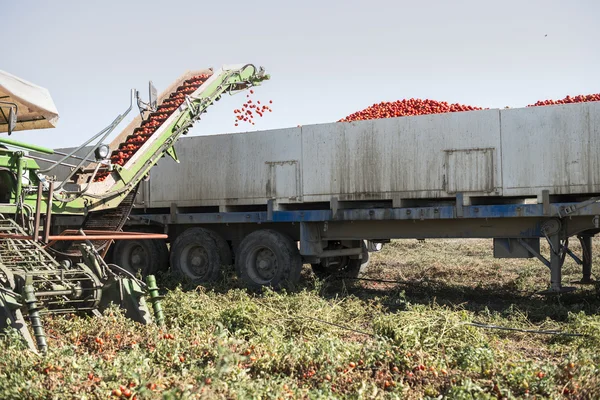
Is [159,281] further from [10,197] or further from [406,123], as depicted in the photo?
[406,123]

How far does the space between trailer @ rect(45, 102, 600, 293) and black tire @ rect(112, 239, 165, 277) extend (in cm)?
3

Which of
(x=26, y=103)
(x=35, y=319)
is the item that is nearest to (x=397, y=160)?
(x=26, y=103)

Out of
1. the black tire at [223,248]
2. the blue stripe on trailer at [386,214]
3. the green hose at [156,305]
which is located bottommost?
the green hose at [156,305]

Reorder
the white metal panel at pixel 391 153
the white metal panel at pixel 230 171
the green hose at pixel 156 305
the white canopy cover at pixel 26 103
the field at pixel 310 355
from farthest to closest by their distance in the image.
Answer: the white metal panel at pixel 230 171, the white metal panel at pixel 391 153, the white canopy cover at pixel 26 103, the green hose at pixel 156 305, the field at pixel 310 355

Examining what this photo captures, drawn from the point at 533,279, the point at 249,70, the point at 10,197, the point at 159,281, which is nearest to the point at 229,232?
the point at 159,281

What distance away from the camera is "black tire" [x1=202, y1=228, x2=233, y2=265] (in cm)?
1223

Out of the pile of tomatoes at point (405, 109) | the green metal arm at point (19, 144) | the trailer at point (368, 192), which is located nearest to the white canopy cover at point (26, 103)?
the green metal arm at point (19, 144)

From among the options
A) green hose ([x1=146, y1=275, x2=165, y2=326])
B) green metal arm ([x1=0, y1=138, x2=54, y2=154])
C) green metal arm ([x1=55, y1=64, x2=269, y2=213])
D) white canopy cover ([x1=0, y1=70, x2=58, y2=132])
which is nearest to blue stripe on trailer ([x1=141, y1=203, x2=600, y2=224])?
green metal arm ([x1=55, y1=64, x2=269, y2=213])

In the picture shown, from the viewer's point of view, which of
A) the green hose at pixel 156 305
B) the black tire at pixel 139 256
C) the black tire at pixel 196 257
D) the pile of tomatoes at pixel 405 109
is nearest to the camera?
the green hose at pixel 156 305

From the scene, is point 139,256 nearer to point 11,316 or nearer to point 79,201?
point 79,201

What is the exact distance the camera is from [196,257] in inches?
493

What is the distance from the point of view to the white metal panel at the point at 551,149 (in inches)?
361

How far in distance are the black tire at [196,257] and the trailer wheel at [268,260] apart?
0.59m

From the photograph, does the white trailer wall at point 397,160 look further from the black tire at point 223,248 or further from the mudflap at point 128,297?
the mudflap at point 128,297
